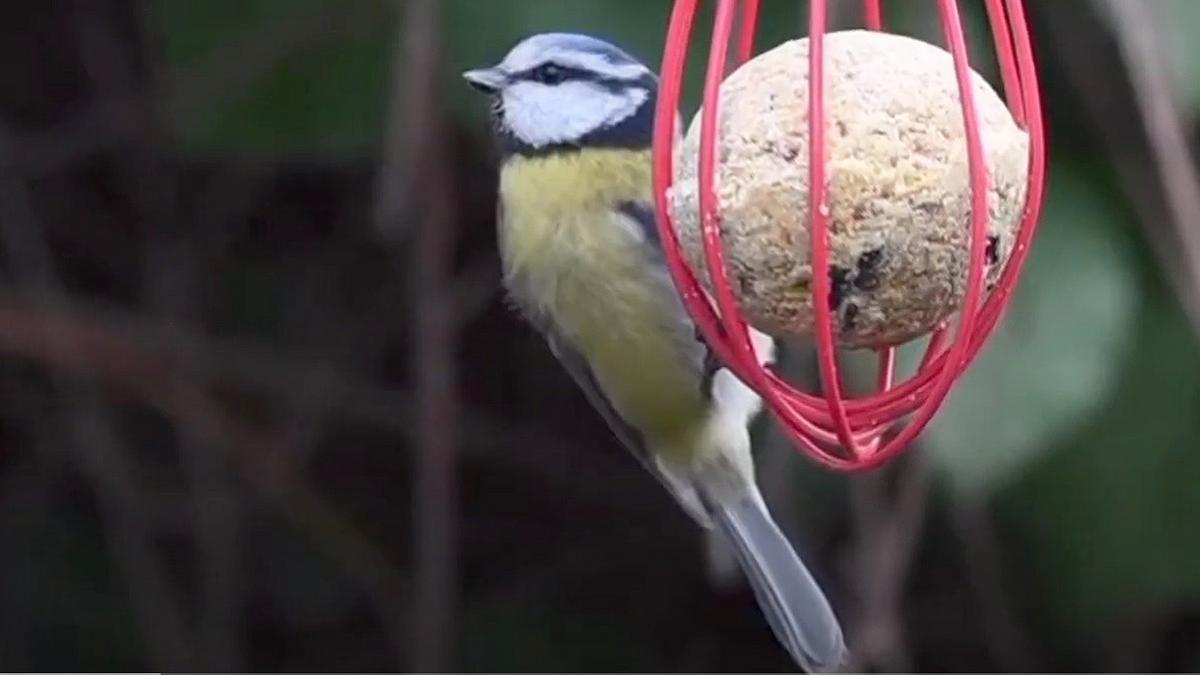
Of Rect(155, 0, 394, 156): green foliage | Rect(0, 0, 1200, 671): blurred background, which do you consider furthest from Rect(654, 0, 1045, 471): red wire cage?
Rect(155, 0, 394, 156): green foliage

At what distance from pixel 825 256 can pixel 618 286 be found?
1.37ft

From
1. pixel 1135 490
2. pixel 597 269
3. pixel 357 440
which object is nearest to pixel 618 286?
pixel 597 269

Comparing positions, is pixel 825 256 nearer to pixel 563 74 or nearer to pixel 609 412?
pixel 563 74

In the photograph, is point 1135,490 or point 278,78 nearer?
point 1135,490

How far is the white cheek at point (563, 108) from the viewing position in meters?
1.51

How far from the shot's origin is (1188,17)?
1758 mm

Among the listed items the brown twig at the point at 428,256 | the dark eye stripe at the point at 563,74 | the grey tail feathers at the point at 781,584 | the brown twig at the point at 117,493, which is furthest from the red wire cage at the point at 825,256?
the brown twig at the point at 117,493

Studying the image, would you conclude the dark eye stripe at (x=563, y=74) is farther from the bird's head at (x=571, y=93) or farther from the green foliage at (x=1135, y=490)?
the green foliage at (x=1135, y=490)

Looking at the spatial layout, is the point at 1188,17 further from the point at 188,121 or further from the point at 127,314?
the point at 127,314

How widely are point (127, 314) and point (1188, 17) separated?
1.22m

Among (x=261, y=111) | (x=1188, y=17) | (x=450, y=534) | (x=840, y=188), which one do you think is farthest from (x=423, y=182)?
(x=840, y=188)

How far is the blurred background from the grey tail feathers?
28 cm

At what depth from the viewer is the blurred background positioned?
1.99 meters

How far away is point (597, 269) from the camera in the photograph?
155 centimetres
